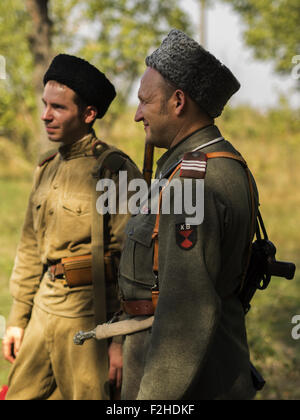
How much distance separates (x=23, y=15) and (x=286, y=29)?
19.8ft

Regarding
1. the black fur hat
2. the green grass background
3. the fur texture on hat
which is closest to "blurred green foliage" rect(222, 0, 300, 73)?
the green grass background

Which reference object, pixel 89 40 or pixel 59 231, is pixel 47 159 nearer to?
pixel 59 231

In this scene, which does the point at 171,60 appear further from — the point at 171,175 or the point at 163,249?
the point at 163,249

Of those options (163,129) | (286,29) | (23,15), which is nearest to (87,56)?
(23,15)

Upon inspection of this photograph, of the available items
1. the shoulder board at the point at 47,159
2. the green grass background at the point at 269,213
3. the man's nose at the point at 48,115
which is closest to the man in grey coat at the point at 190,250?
the man's nose at the point at 48,115

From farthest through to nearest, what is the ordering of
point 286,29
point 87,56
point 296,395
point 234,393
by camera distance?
point 286,29
point 87,56
point 296,395
point 234,393

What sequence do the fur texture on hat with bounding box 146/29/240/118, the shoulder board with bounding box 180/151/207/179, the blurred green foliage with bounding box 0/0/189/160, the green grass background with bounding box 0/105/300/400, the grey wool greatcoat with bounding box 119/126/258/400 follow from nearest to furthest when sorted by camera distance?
the grey wool greatcoat with bounding box 119/126/258/400 < the shoulder board with bounding box 180/151/207/179 < the fur texture on hat with bounding box 146/29/240/118 < the green grass background with bounding box 0/105/300/400 < the blurred green foliage with bounding box 0/0/189/160

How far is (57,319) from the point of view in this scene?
2838mm

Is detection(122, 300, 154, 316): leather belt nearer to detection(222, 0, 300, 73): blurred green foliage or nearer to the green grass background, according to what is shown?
the green grass background

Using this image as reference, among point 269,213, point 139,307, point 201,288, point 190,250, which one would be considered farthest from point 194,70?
point 269,213

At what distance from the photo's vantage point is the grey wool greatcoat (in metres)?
1.57

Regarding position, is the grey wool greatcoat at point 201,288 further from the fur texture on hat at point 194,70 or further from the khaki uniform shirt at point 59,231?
the khaki uniform shirt at point 59,231

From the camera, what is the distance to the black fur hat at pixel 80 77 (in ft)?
9.34

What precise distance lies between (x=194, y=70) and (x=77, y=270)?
1.40 m
